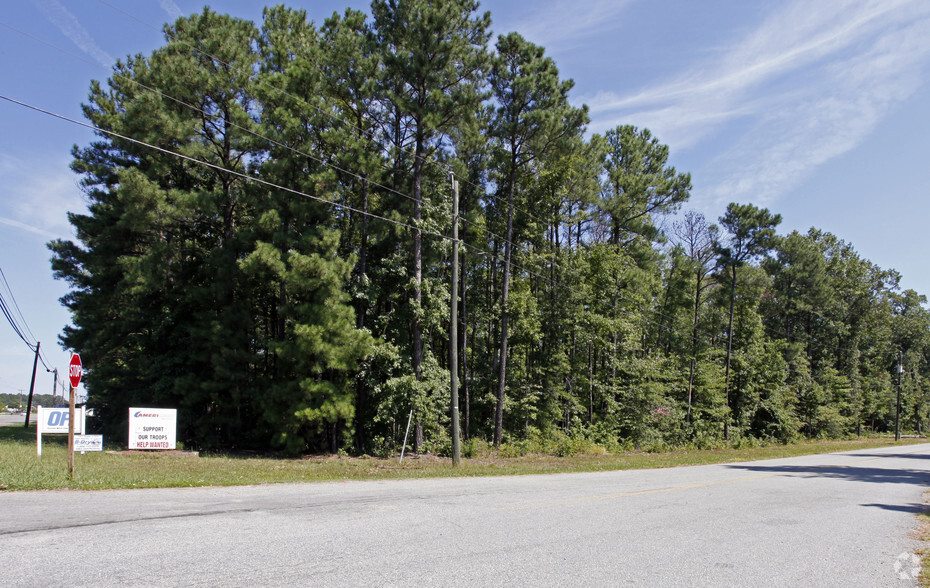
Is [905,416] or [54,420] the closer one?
[54,420]

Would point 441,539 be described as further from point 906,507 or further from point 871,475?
point 871,475

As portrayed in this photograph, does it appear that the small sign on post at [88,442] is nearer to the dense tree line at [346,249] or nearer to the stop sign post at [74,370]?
the stop sign post at [74,370]

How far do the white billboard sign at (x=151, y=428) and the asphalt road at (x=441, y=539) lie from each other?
25.3 ft

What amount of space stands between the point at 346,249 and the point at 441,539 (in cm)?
1953

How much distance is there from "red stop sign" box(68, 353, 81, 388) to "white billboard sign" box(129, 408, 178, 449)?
5454mm

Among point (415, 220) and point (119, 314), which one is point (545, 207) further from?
point (119, 314)

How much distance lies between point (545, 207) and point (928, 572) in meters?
26.9

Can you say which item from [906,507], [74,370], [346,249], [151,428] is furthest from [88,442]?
[906,507]

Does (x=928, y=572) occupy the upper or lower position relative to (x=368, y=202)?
lower

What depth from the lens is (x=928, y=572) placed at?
5609 mm

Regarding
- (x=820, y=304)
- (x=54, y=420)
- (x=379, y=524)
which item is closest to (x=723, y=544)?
(x=379, y=524)

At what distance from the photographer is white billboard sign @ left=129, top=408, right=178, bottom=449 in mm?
15703

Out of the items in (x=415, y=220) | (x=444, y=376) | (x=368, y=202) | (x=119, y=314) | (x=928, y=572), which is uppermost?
(x=368, y=202)

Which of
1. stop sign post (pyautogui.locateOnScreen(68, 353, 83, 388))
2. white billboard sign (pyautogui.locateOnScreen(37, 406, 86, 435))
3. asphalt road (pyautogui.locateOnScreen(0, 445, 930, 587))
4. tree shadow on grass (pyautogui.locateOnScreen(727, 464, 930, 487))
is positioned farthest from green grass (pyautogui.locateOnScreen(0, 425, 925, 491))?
tree shadow on grass (pyautogui.locateOnScreen(727, 464, 930, 487))
